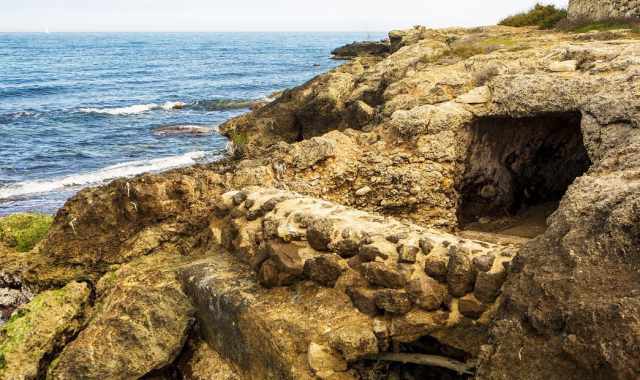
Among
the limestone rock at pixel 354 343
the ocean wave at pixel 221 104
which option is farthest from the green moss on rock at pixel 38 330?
the ocean wave at pixel 221 104

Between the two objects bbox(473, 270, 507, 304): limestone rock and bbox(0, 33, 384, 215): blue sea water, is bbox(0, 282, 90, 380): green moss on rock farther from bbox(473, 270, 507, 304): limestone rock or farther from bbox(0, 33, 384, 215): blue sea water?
bbox(0, 33, 384, 215): blue sea water

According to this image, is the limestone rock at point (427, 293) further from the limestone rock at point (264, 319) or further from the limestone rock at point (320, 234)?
the limestone rock at point (320, 234)

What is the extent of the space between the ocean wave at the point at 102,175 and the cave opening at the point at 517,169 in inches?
728

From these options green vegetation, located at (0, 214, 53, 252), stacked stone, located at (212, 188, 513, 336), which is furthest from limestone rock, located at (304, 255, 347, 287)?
green vegetation, located at (0, 214, 53, 252)

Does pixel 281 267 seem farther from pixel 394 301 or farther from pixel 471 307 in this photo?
pixel 471 307

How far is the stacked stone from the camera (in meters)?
6.90

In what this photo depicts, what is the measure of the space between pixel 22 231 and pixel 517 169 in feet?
40.4

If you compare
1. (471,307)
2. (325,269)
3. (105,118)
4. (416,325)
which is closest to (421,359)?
(416,325)

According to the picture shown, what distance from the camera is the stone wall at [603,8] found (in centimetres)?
1995

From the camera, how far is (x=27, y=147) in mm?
35312

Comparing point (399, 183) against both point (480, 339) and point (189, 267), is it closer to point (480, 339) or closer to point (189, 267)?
point (189, 267)

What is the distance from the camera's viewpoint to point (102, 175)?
91.4 ft

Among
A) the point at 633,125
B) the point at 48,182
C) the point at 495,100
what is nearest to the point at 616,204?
the point at 633,125

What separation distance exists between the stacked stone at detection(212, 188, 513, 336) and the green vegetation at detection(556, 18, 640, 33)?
43.8ft
